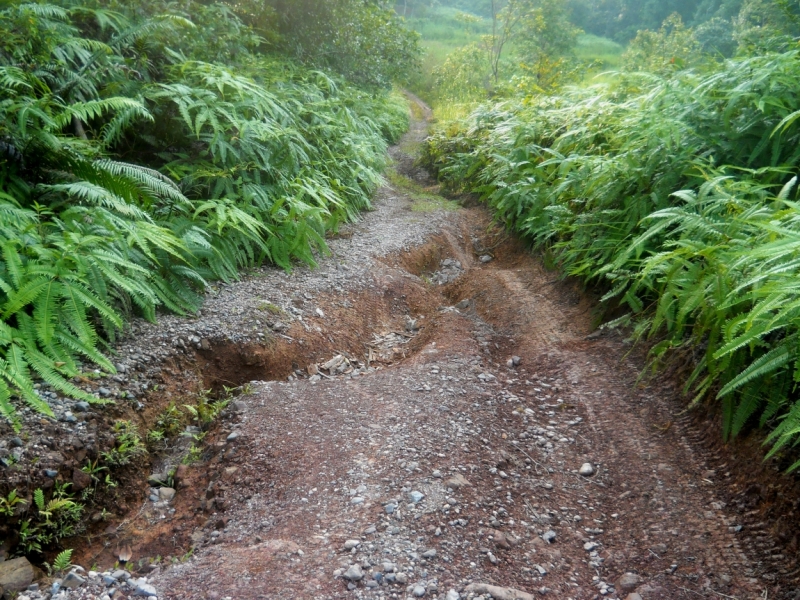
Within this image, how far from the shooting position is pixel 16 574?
2.19m

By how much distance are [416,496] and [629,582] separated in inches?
38.6

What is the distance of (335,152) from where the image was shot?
7297mm

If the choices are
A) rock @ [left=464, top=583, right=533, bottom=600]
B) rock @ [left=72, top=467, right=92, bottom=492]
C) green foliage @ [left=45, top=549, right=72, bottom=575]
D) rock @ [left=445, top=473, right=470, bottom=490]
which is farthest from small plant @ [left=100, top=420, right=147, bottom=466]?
rock @ [left=464, top=583, right=533, bottom=600]

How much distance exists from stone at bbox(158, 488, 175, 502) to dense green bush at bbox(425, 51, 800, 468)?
9.45 feet

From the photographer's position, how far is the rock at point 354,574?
2.13 metres

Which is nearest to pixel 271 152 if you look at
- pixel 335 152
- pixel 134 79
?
pixel 134 79

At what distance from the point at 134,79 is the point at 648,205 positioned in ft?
15.9

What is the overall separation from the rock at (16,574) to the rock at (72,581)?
15 cm

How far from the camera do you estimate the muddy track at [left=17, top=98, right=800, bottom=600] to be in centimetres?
218

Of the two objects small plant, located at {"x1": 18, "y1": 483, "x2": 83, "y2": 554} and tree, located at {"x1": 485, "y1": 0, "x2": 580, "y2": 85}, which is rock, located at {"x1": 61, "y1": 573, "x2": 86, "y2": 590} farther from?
tree, located at {"x1": 485, "y1": 0, "x2": 580, "y2": 85}

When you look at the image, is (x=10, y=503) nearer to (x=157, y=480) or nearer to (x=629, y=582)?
(x=157, y=480)

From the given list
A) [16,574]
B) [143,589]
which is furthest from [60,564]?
[143,589]

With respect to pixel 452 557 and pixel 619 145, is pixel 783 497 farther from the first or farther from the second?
pixel 619 145

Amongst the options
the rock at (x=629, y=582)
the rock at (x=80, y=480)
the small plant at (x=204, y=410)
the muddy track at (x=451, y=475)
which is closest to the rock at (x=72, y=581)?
the muddy track at (x=451, y=475)
